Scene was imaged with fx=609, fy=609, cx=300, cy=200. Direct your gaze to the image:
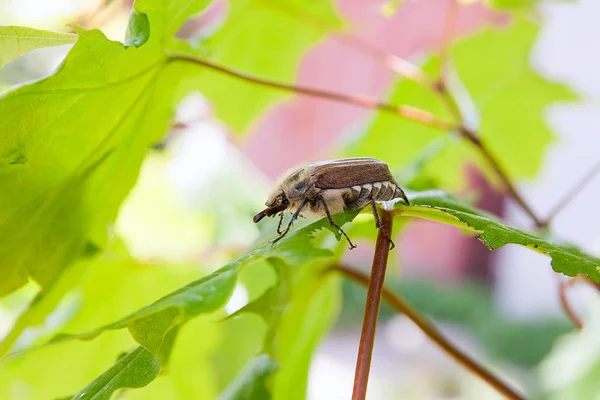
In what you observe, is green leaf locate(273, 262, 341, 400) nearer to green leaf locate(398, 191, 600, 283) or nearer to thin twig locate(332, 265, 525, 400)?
thin twig locate(332, 265, 525, 400)

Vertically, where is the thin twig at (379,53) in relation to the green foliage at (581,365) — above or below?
above

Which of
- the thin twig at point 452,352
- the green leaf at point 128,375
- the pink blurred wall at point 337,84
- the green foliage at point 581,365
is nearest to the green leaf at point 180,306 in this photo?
the green leaf at point 128,375

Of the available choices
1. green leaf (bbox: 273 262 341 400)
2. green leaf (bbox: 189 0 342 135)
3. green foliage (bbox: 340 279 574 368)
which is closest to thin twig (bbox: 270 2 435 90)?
green leaf (bbox: 189 0 342 135)

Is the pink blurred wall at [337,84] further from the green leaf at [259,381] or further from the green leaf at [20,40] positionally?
the green leaf at [20,40]

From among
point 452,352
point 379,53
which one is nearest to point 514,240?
point 452,352

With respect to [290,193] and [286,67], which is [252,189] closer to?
[286,67]

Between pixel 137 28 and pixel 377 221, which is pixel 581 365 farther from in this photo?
pixel 137 28

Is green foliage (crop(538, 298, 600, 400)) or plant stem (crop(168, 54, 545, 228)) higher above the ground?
plant stem (crop(168, 54, 545, 228))
